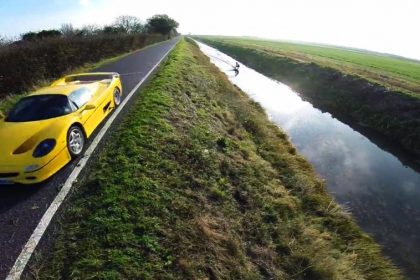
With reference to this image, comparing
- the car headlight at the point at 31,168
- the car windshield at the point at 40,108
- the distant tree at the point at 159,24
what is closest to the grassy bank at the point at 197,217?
the car headlight at the point at 31,168

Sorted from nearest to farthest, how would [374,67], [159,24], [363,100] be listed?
[363,100] < [374,67] < [159,24]

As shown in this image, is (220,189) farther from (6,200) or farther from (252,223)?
(6,200)

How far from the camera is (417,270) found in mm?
6301

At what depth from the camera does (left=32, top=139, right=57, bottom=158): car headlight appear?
20.0ft

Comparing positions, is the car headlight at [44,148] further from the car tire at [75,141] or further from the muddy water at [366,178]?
the muddy water at [366,178]

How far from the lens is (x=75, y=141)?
23.6 feet

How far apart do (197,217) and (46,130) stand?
11.3ft

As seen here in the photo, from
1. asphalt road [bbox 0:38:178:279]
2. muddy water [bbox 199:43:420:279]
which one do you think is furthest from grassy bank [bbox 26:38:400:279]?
muddy water [bbox 199:43:420:279]

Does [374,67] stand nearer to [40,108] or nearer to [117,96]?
[117,96]

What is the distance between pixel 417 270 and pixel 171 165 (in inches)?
204

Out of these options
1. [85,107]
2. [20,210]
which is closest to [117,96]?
[85,107]

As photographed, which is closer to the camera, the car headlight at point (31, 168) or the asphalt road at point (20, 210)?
the asphalt road at point (20, 210)

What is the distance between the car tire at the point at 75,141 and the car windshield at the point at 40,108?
1.54 feet

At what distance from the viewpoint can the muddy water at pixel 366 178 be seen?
7258 millimetres
